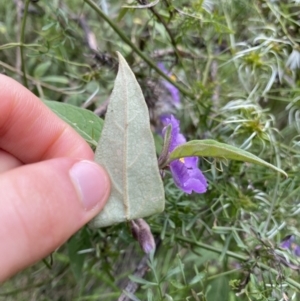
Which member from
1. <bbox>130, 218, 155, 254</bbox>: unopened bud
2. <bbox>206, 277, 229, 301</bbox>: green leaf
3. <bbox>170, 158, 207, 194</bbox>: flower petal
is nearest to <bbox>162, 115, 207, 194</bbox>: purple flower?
<bbox>170, 158, 207, 194</bbox>: flower petal

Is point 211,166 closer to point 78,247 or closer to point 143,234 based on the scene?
point 143,234

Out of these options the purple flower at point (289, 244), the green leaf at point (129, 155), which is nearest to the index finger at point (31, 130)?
the green leaf at point (129, 155)

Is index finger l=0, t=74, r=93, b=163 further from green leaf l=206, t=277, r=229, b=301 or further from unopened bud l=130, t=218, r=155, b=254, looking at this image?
green leaf l=206, t=277, r=229, b=301

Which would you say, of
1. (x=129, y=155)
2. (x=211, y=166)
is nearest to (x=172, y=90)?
(x=211, y=166)

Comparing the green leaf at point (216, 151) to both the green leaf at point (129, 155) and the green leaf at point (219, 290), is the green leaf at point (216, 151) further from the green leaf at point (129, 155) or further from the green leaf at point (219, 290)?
the green leaf at point (219, 290)

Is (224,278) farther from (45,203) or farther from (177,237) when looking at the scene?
(45,203)

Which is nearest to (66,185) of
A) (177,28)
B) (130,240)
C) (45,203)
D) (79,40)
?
(45,203)
